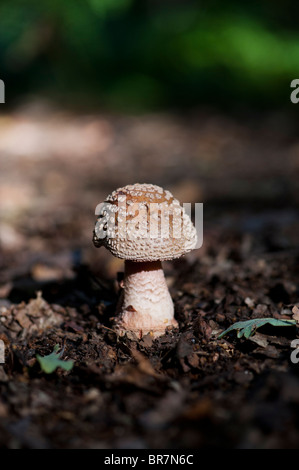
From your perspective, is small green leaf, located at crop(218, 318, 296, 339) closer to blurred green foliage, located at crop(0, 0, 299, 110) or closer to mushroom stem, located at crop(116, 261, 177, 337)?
mushroom stem, located at crop(116, 261, 177, 337)

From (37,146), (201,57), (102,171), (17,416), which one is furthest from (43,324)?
(201,57)

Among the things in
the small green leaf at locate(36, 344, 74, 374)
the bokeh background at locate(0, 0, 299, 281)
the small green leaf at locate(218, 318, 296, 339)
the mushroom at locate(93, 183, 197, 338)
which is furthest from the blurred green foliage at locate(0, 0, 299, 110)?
the small green leaf at locate(36, 344, 74, 374)

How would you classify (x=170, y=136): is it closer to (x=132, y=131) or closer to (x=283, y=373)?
(x=132, y=131)

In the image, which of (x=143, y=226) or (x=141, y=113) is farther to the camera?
(x=141, y=113)

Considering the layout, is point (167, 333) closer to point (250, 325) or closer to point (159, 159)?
point (250, 325)

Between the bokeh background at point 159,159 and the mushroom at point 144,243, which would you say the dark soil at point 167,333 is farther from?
the mushroom at point 144,243

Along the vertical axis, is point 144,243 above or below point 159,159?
below

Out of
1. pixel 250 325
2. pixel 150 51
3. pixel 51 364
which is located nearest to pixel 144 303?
pixel 250 325
